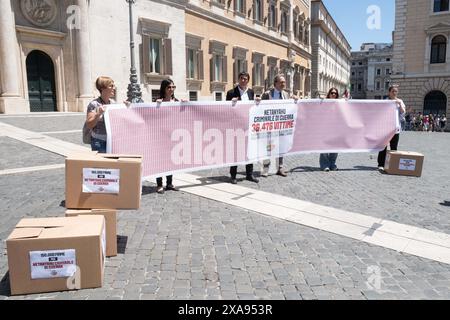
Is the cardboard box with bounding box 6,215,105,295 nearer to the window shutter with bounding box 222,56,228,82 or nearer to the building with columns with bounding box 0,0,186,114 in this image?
the building with columns with bounding box 0,0,186,114

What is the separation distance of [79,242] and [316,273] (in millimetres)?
2088

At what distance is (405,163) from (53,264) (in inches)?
281

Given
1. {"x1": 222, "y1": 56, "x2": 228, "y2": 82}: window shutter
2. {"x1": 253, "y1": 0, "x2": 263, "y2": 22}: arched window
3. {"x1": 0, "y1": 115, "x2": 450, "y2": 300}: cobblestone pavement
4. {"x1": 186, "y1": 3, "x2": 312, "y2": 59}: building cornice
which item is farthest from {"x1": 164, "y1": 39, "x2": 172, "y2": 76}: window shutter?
{"x1": 0, "y1": 115, "x2": 450, "y2": 300}: cobblestone pavement

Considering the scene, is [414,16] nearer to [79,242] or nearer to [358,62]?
[79,242]

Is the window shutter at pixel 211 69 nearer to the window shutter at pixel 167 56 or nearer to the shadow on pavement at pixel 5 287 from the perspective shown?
the window shutter at pixel 167 56

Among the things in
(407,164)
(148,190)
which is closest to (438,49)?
(407,164)

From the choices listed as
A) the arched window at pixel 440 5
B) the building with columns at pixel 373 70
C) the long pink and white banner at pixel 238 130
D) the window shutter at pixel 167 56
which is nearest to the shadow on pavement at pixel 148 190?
the long pink and white banner at pixel 238 130

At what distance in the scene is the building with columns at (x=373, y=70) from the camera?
12862 cm

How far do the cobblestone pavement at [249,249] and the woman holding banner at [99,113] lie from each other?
1.05 m

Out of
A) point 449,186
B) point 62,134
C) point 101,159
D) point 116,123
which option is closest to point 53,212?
point 116,123

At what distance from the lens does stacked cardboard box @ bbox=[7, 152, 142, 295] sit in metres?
2.92

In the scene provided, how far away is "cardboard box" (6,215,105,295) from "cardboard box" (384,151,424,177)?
670 cm
